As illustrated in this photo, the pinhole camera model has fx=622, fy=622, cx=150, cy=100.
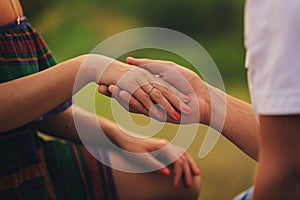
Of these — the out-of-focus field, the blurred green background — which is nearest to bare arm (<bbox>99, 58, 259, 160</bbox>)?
the out-of-focus field

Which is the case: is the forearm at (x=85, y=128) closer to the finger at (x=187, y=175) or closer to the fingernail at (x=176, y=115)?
the finger at (x=187, y=175)

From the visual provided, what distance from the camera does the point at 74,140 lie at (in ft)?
5.80

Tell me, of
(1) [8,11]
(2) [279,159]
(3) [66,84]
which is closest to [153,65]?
(3) [66,84]

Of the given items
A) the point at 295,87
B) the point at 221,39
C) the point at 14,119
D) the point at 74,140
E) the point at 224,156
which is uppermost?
the point at 295,87

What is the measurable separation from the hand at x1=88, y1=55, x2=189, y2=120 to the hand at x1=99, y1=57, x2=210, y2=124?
11mm

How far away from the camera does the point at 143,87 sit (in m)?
1.31

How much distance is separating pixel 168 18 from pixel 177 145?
148 cm

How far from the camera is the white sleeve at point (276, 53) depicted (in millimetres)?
805

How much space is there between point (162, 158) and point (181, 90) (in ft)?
1.35

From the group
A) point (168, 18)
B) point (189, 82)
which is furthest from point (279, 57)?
point (168, 18)

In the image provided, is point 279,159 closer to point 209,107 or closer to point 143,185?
point 209,107

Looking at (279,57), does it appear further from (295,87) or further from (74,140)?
(74,140)

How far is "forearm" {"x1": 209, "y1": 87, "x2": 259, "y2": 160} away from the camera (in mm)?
1359

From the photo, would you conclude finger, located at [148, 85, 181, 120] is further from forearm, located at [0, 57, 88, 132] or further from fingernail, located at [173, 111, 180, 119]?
forearm, located at [0, 57, 88, 132]
